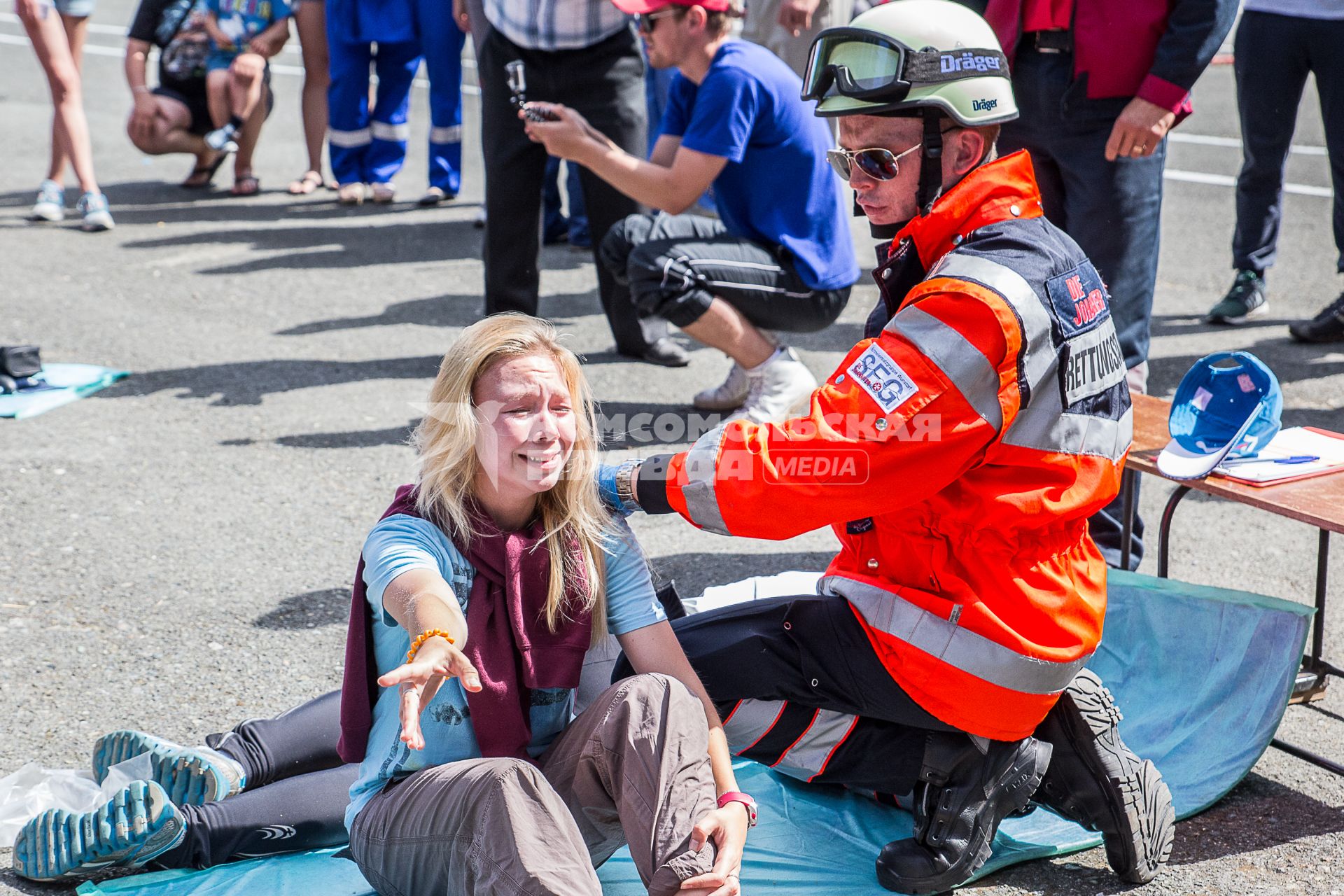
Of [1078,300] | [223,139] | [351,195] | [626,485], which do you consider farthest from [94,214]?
[1078,300]

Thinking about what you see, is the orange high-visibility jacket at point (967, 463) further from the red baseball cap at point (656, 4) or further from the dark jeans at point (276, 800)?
the red baseball cap at point (656, 4)

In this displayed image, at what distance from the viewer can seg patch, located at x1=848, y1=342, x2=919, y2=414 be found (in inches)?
88.1

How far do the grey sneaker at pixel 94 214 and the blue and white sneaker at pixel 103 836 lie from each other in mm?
5883

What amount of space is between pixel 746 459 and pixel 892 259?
1.73ft

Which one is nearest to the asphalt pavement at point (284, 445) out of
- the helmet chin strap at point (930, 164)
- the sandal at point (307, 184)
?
the sandal at point (307, 184)

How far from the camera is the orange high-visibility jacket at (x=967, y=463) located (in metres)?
2.25

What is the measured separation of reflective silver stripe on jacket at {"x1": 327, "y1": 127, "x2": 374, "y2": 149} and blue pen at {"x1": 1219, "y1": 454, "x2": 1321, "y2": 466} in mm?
6647

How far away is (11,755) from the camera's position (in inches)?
116

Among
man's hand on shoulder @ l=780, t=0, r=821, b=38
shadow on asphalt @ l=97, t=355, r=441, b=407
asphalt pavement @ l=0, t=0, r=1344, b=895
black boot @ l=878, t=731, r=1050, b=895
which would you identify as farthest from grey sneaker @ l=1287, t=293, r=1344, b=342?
black boot @ l=878, t=731, r=1050, b=895

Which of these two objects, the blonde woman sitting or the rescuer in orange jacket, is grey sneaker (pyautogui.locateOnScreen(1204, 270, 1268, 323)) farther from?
the blonde woman sitting

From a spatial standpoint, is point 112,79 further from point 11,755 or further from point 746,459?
point 746,459

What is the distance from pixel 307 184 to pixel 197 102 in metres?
0.84

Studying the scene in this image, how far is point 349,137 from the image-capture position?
8555mm

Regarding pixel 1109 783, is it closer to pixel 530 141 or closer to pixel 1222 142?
pixel 530 141
